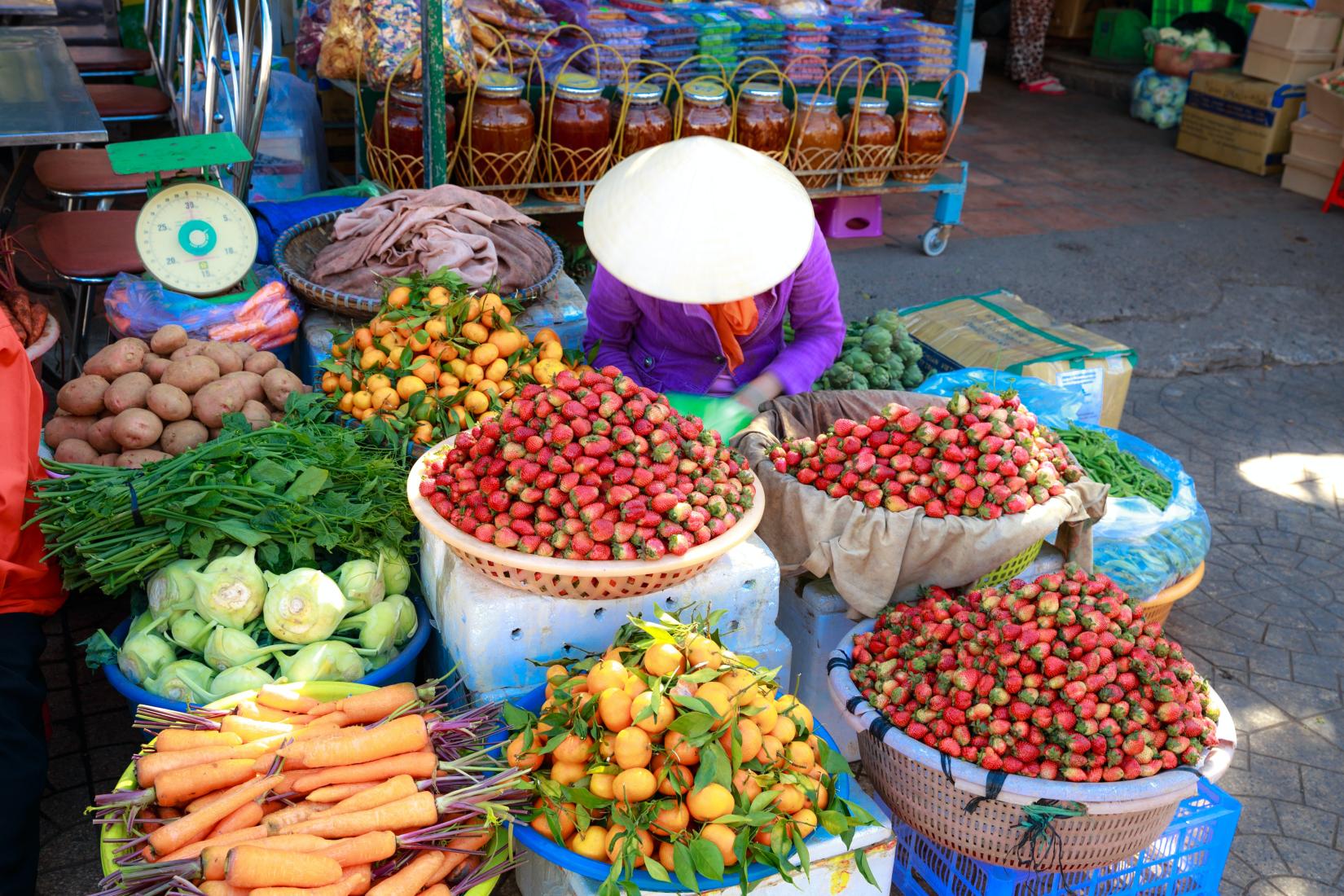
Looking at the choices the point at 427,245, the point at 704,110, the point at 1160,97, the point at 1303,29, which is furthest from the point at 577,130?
the point at 1160,97

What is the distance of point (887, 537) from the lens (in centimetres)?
246

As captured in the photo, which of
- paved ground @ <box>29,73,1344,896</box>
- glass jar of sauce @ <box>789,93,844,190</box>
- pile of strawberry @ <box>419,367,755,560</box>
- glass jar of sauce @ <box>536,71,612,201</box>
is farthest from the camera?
glass jar of sauce @ <box>789,93,844,190</box>

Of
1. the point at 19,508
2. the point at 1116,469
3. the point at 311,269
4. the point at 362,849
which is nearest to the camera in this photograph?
the point at 362,849

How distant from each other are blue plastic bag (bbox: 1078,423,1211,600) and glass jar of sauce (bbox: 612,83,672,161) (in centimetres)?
278

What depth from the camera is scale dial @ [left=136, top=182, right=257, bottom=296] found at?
9.32 feet

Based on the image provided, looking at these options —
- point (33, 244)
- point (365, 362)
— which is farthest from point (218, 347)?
point (33, 244)

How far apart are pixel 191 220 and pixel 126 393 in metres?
0.52

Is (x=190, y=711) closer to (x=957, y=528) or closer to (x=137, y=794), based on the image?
(x=137, y=794)

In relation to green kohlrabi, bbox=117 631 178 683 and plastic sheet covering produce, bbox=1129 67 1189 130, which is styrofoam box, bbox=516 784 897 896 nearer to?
green kohlrabi, bbox=117 631 178 683

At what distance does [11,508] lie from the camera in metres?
2.29

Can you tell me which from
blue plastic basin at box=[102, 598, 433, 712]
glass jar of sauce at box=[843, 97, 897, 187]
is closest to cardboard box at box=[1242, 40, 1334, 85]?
glass jar of sauce at box=[843, 97, 897, 187]

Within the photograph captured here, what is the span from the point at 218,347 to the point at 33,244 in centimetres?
284

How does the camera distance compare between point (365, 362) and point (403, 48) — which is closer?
point (365, 362)

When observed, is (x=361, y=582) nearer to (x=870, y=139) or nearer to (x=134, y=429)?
(x=134, y=429)
